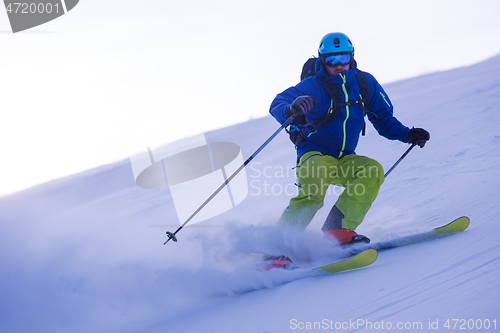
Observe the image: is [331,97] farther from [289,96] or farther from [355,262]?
[355,262]

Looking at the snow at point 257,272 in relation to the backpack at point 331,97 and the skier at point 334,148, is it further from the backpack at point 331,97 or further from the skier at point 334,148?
the backpack at point 331,97

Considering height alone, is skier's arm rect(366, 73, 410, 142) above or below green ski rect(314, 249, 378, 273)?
above

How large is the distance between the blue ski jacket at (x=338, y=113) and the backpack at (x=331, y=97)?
1.2 inches

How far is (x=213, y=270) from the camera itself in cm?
302

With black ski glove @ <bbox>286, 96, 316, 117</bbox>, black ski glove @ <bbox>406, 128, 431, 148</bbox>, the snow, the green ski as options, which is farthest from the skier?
the green ski

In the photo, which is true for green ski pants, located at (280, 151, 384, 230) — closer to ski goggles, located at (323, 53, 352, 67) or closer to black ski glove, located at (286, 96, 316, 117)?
black ski glove, located at (286, 96, 316, 117)

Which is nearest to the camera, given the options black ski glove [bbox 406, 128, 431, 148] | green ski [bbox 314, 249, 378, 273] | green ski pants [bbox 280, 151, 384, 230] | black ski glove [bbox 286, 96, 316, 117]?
green ski [bbox 314, 249, 378, 273]

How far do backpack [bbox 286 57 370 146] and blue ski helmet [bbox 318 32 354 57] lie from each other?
0.23 meters

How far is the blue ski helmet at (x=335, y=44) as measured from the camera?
10.4 feet

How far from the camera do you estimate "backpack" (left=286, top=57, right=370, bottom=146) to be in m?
3.20

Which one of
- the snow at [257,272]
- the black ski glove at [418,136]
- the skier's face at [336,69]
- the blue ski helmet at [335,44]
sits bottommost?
the snow at [257,272]

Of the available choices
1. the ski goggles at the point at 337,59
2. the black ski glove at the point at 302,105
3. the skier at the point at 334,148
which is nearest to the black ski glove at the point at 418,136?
the skier at the point at 334,148

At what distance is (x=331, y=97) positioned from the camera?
3.19m

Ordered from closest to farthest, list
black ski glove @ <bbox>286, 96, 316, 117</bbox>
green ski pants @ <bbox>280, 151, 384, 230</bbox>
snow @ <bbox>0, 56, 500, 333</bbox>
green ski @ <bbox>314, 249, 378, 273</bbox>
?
snow @ <bbox>0, 56, 500, 333</bbox>
green ski @ <bbox>314, 249, 378, 273</bbox>
black ski glove @ <bbox>286, 96, 316, 117</bbox>
green ski pants @ <bbox>280, 151, 384, 230</bbox>
